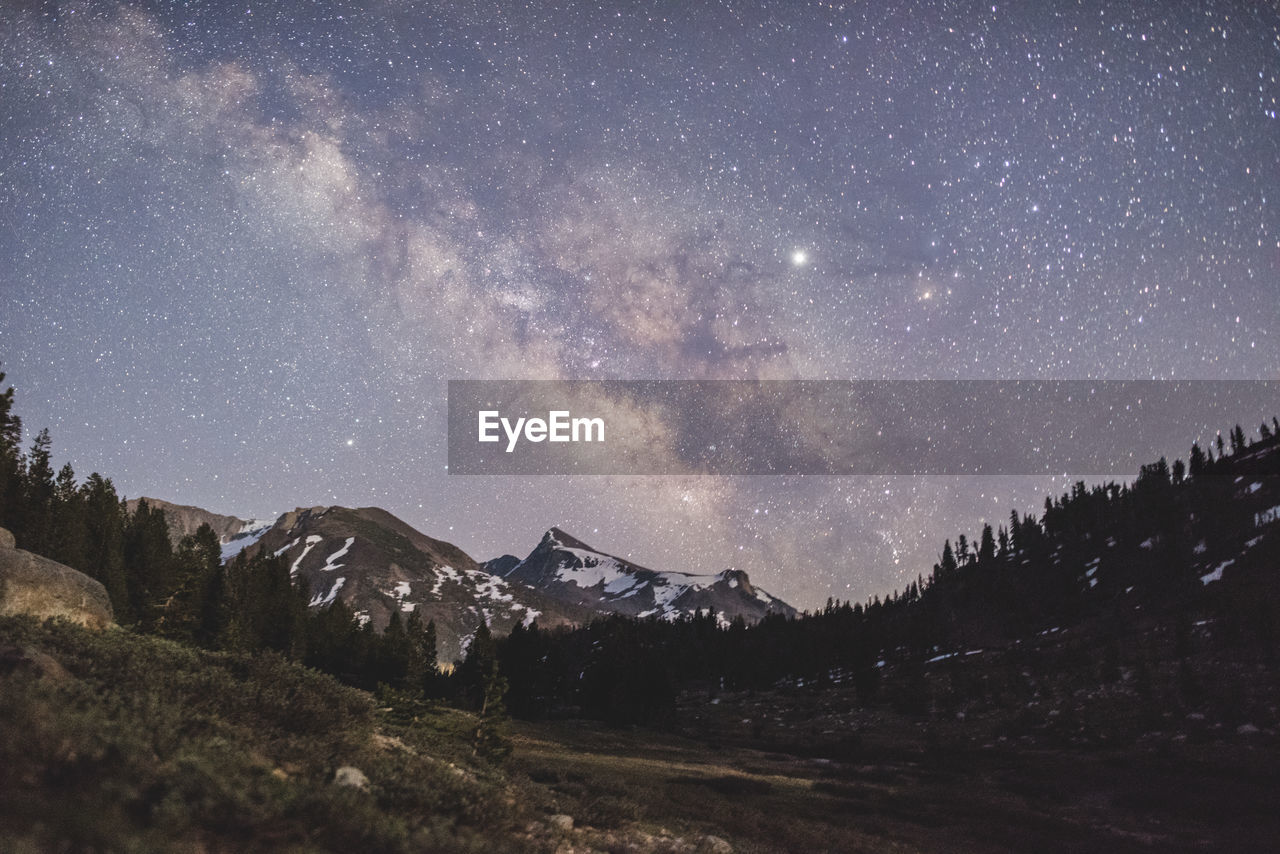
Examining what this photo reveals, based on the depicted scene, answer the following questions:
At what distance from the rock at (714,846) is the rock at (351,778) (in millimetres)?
8506

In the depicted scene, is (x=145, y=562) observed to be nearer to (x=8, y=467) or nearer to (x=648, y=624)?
(x=8, y=467)

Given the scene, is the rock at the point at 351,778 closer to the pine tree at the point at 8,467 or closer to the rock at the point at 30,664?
the rock at the point at 30,664

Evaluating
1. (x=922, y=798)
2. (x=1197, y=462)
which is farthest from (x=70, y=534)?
(x=1197, y=462)

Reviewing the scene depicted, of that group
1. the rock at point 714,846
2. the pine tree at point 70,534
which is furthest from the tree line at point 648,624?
the rock at point 714,846

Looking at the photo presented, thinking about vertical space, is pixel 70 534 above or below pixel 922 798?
above

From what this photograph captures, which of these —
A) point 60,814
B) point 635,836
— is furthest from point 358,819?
point 635,836

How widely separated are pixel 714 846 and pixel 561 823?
4153mm

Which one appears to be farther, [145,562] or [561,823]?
[145,562]

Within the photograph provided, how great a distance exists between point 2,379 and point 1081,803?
95.7 meters

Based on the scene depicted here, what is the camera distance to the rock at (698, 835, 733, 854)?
1452 centimetres

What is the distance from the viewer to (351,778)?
942cm

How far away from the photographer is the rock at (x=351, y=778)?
9.12m

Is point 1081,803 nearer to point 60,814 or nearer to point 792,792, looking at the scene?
point 792,792

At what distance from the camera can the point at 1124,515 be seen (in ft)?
499
